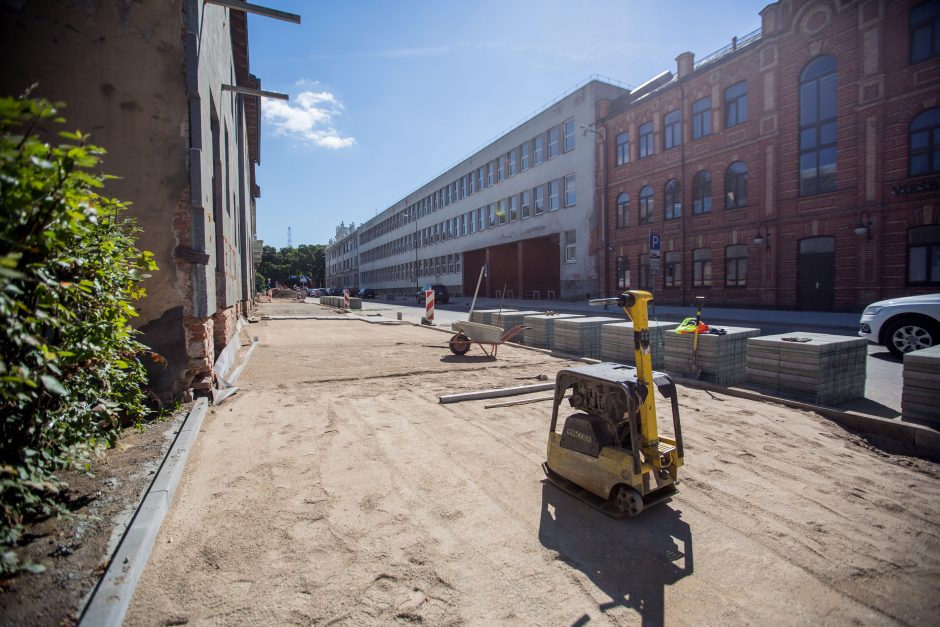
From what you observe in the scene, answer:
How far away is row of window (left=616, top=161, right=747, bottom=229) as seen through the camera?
2281 centimetres

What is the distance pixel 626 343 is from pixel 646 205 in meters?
21.5

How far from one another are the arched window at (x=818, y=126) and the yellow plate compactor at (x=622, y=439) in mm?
22078

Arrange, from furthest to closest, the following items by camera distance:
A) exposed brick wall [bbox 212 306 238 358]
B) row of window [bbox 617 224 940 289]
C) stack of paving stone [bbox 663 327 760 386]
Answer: row of window [bbox 617 224 940 289], exposed brick wall [bbox 212 306 238 358], stack of paving stone [bbox 663 327 760 386]

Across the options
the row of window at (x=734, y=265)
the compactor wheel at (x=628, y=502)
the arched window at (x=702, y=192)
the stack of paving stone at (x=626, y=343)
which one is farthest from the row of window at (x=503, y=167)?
the compactor wheel at (x=628, y=502)

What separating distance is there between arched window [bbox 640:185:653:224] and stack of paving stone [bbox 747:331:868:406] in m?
22.4

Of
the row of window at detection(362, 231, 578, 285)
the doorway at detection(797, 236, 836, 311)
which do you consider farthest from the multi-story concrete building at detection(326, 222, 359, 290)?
the doorway at detection(797, 236, 836, 311)

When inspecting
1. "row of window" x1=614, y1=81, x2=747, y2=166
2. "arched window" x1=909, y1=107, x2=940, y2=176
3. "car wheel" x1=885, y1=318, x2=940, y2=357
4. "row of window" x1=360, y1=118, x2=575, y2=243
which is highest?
"row of window" x1=360, y1=118, x2=575, y2=243

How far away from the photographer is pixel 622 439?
3.49 metres

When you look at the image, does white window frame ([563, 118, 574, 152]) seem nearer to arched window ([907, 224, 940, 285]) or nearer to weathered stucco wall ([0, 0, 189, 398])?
arched window ([907, 224, 940, 285])

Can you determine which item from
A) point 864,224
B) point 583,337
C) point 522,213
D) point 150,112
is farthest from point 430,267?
point 150,112

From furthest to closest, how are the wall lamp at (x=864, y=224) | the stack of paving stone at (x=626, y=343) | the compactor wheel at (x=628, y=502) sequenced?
the wall lamp at (x=864, y=224)
the stack of paving stone at (x=626, y=343)
the compactor wheel at (x=628, y=502)

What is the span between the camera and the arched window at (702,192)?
24.1m

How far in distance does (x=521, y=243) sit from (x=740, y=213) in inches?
722

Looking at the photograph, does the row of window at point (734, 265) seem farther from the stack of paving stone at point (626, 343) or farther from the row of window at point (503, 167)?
the stack of paving stone at point (626, 343)
